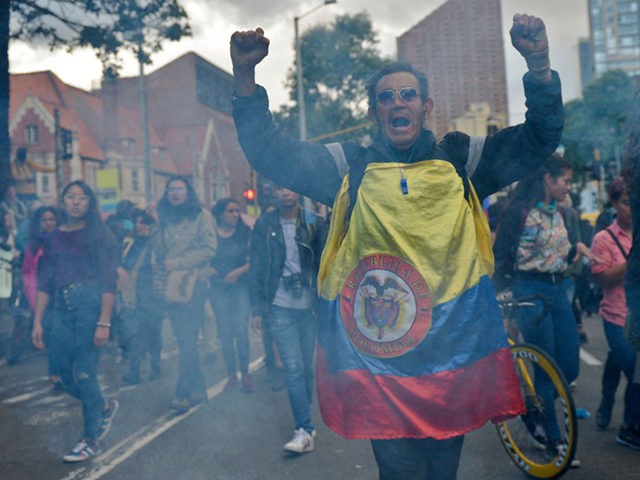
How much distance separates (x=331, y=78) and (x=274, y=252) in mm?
19361

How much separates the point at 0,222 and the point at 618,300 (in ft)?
23.8

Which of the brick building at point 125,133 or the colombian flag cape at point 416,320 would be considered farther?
the brick building at point 125,133

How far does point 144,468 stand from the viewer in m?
4.27

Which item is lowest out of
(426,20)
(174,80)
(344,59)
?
(426,20)

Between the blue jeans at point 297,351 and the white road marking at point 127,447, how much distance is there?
103cm

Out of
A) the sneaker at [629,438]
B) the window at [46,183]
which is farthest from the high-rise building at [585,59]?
the sneaker at [629,438]

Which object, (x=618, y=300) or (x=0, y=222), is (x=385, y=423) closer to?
(x=618, y=300)

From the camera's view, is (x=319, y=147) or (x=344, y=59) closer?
(x=319, y=147)

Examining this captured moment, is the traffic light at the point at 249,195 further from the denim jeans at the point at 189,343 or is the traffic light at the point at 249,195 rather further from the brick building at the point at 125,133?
the denim jeans at the point at 189,343

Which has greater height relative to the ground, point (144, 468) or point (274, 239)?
point (274, 239)

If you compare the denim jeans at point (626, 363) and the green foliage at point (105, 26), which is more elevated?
the green foliage at point (105, 26)

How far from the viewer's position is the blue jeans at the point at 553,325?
4320mm

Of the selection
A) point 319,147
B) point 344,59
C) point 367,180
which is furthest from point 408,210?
point 344,59

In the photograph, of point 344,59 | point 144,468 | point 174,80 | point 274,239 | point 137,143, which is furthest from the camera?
point 174,80
